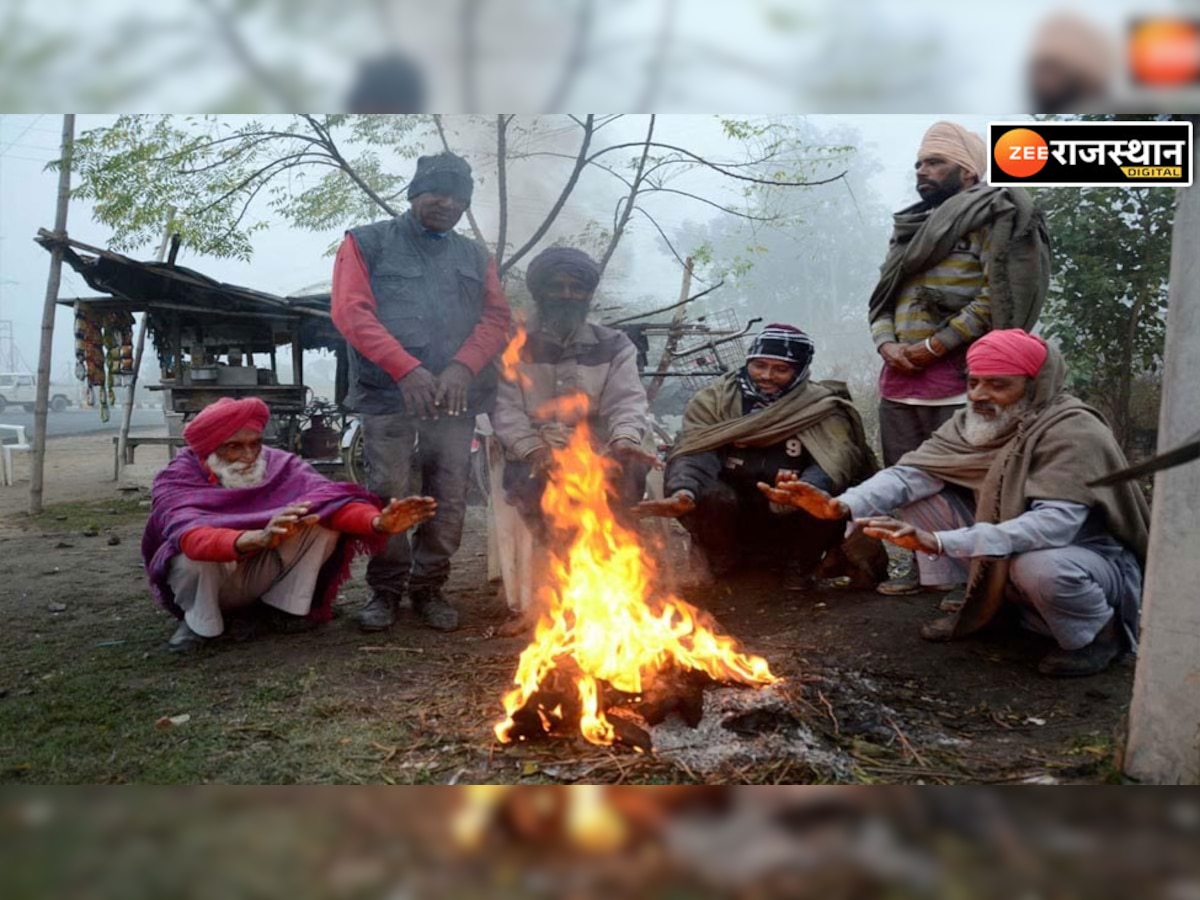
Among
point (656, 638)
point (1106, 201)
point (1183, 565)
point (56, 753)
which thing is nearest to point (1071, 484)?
point (1183, 565)

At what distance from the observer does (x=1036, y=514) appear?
3420 millimetres

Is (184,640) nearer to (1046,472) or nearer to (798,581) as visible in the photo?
(798,581)

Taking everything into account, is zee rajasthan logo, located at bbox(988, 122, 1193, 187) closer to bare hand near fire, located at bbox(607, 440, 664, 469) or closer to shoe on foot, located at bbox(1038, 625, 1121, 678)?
shoe on foot, located at bbox(1038, 625, 1121, 678)

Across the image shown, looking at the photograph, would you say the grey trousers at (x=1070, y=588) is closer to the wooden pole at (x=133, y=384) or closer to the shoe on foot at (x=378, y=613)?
the shoe on foot at (x=378, y=613)

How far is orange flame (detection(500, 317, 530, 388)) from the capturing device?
429 centimetres

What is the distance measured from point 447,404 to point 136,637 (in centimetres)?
184

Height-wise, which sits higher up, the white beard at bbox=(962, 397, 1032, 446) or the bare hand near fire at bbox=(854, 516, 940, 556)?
the white beard at bbox=(962, 397, 1032, 446)

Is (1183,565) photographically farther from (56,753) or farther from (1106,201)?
(56,753)

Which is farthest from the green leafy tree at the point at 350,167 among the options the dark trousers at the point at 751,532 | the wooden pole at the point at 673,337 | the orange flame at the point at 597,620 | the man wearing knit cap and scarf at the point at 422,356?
the dark trousers at the point at 751,532

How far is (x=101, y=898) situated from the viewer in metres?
2.45

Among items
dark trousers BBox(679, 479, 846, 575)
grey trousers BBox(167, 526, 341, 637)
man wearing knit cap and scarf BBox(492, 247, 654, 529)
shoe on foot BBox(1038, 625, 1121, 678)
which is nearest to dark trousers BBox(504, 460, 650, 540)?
man wearing knit cap and scarf BBox(492, 247, 654, 529)

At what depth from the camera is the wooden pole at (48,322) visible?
139 inches

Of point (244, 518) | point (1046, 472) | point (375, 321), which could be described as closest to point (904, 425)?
point (1046, 472)

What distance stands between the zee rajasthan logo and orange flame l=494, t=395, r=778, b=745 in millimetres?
2162
